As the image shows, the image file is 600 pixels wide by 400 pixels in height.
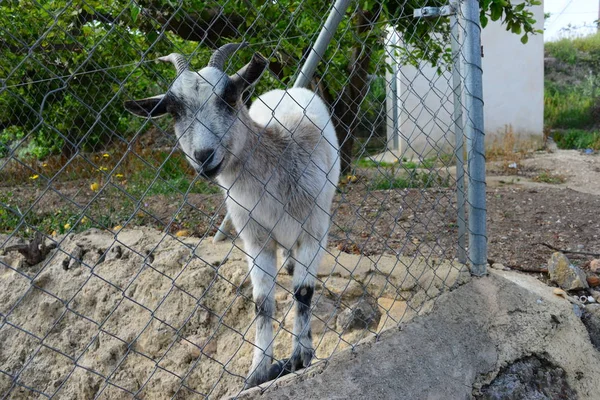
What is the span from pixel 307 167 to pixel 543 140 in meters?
8.98

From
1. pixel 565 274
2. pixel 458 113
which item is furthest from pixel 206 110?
pixel 565 274

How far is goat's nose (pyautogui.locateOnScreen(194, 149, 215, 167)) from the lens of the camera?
2.16 meters

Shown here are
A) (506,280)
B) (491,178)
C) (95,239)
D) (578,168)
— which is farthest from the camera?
(578,168)

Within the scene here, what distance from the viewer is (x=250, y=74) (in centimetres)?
233

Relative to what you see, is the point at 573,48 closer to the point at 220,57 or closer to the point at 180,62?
the point at 220,57

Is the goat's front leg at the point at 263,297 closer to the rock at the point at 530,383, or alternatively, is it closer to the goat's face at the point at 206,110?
the goat's face at the point at 206,110

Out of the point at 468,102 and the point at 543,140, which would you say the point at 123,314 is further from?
the point at 543,140

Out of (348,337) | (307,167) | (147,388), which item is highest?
(307,167)

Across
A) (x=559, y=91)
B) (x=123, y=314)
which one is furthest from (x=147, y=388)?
(x=559, y=91)

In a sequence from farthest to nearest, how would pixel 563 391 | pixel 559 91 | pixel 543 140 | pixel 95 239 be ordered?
pixel 559 91
pixel 543 140
pixel 95 239
pixel 563 391

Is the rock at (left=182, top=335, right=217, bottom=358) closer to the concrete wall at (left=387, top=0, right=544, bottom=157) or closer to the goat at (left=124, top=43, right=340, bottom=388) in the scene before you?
the goat at (left=124, top=43, right=340, bottom=388)

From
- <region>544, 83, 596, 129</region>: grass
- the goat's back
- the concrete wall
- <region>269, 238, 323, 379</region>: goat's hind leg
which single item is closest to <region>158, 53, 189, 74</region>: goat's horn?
the goat's back

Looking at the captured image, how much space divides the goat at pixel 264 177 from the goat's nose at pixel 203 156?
0.04 meters

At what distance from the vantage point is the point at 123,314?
3.32 meters
